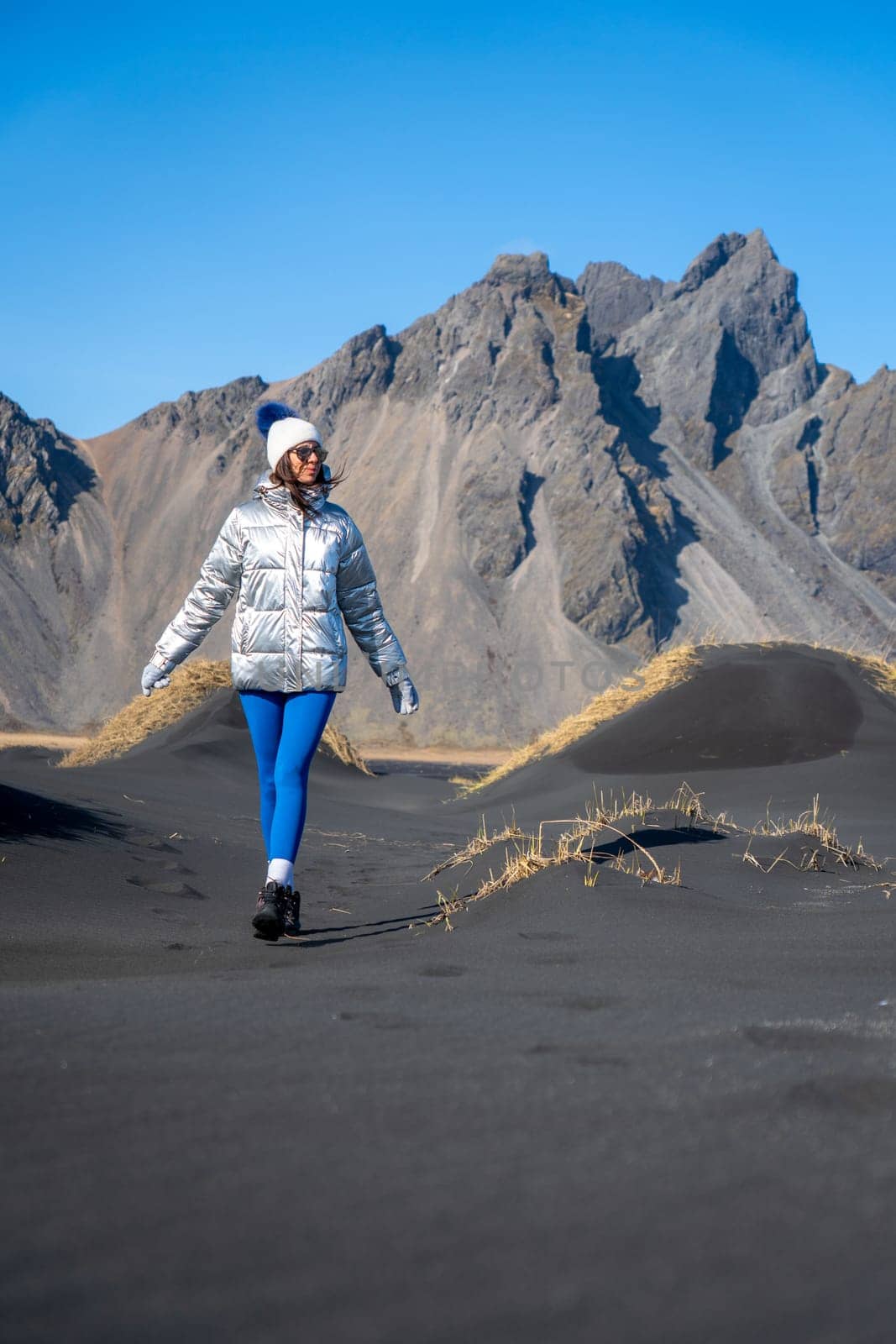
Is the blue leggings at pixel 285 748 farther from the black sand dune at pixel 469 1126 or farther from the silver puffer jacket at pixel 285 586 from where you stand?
the black sand dune at pixel 469 1126

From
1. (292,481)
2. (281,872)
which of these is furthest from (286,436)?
(281,872)

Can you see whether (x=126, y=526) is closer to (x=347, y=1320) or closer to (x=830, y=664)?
(x=830, y=664)

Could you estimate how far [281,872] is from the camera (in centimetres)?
437

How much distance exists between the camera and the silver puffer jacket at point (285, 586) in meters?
4.48

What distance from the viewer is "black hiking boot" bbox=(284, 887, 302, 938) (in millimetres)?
4344

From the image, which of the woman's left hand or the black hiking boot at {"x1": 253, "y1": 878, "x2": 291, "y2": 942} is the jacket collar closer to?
the woman's left hand

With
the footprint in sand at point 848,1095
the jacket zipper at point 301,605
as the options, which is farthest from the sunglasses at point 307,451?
the footprint in sand at point 848,1095

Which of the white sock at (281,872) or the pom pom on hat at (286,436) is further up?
the pom pom on hat at (286,436)

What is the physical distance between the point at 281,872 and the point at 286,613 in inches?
39.5

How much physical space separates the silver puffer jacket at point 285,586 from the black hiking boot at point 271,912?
2.53ft

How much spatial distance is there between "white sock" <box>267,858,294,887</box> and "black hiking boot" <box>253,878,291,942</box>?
0.05ft

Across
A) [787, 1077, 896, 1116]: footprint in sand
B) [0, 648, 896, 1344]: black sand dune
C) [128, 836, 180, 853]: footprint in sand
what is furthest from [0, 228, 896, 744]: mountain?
[787, 1077, 896, 1116]: footprint in sand

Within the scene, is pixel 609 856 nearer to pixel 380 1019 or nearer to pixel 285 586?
pixel 285 586

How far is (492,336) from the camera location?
63750mm
